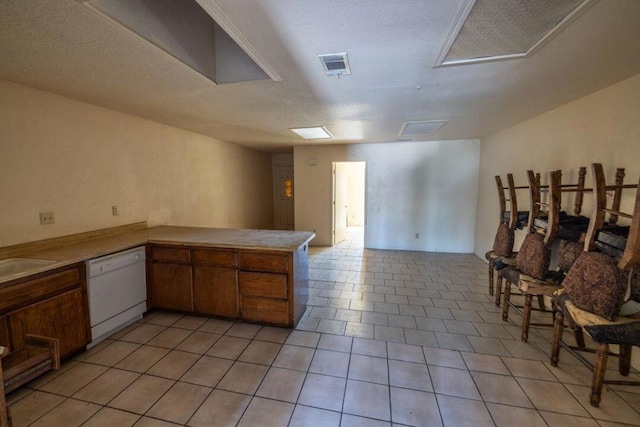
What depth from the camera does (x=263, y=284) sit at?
2680 mm

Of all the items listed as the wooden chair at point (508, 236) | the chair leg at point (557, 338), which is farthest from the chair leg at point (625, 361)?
the wooden chair at point (508, 236)

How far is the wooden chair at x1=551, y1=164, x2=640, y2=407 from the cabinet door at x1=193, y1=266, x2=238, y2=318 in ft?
9.21

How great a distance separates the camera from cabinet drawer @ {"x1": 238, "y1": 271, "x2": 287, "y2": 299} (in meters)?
2.64

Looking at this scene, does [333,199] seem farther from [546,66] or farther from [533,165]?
[546,66]

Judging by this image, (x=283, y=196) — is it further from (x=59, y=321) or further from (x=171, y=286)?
(x=59, y=321)

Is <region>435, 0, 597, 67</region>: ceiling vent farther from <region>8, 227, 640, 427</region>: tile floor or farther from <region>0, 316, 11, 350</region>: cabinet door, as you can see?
<region>0, 316, 11, 350</region>: cabinet door

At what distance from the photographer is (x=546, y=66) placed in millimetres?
2012

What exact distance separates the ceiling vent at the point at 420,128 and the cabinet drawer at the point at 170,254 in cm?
338

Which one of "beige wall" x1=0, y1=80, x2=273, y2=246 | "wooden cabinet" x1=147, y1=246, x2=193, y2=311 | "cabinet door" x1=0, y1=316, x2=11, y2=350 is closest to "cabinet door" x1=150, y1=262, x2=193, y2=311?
"wooden cabinet" x1=147, y1=246, x2=193, y2=311

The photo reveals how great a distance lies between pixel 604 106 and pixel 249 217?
6.14 metres

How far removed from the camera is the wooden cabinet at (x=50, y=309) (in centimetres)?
181

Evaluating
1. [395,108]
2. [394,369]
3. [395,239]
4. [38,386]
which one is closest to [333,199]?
[395,239]

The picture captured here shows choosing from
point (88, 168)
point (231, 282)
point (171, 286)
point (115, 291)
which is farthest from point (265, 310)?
point (88, 168)

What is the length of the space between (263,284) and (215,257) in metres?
0.59
